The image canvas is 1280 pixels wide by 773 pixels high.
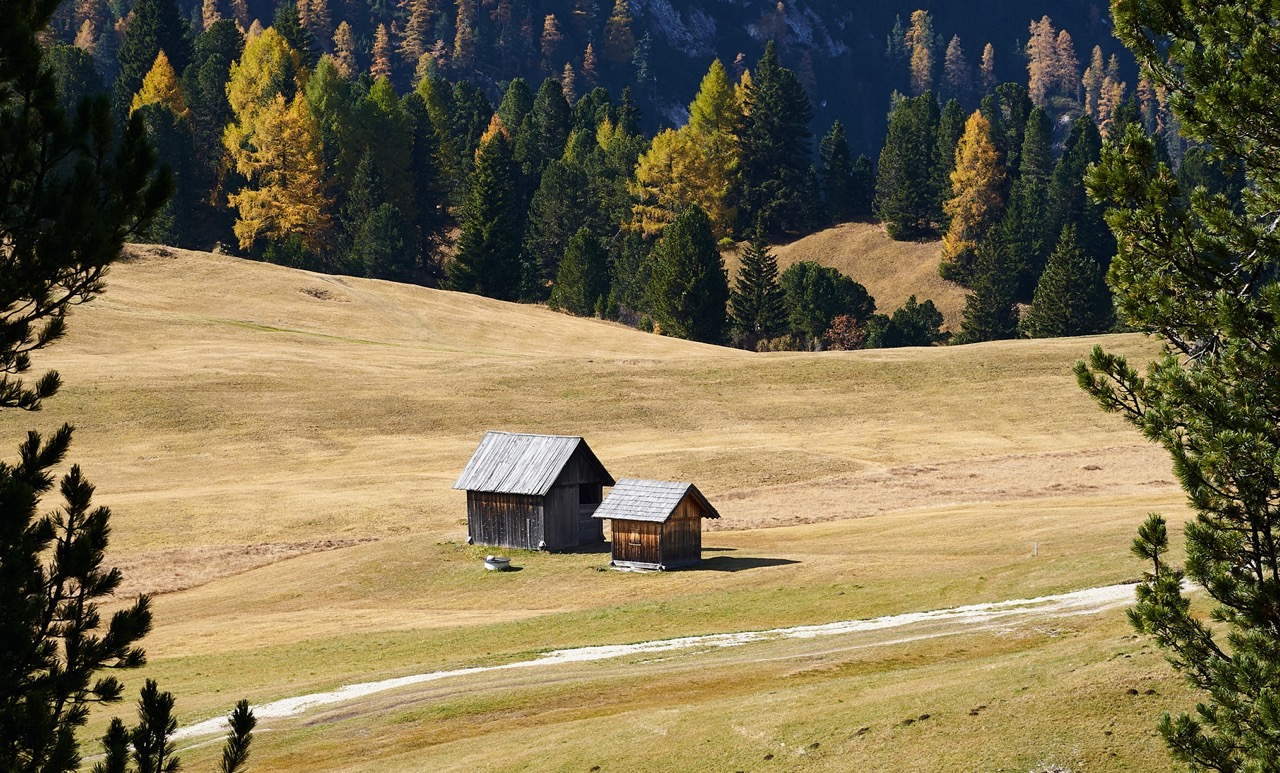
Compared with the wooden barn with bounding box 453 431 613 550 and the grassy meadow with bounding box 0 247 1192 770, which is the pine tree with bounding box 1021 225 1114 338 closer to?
the grassy meadow with bounding box 0 247 1192 770

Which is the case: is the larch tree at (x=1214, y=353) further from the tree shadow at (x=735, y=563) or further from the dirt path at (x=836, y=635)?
the tree shadow at (x=735, y=563)

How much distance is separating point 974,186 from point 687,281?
4815 centimetres

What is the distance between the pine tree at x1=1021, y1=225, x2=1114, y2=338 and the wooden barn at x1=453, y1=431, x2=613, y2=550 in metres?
75.4

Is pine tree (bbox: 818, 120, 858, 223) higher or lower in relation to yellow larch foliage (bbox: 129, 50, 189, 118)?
lower

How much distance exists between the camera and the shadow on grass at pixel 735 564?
1983 inches

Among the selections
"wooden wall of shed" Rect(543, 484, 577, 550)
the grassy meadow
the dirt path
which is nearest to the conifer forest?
the grassy meadow

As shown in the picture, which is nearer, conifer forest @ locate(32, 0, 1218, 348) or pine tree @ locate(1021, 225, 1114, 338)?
pine tree @ locate(1021, 225, 1114, 338)

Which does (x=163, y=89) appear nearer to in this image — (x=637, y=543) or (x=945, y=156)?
(x=945, y=156)

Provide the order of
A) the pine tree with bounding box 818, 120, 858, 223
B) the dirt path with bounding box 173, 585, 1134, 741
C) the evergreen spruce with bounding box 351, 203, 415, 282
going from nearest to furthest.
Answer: the dirt path with bounding box 173, 585, 1134, 741 → the evergreen spruce with bounding box 351, 203, 415, 282 → the pine tree with bounding box 818, 120, 858, 223

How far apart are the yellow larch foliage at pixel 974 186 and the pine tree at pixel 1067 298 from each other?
2902 cm

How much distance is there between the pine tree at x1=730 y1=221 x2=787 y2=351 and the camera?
13188 cm

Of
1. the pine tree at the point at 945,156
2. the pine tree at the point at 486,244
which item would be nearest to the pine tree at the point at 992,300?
the pine tree at the point at 945,156

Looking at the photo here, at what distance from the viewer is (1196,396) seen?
1594cm

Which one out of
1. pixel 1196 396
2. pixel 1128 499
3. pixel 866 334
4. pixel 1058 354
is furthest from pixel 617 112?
pixel 1196 396
